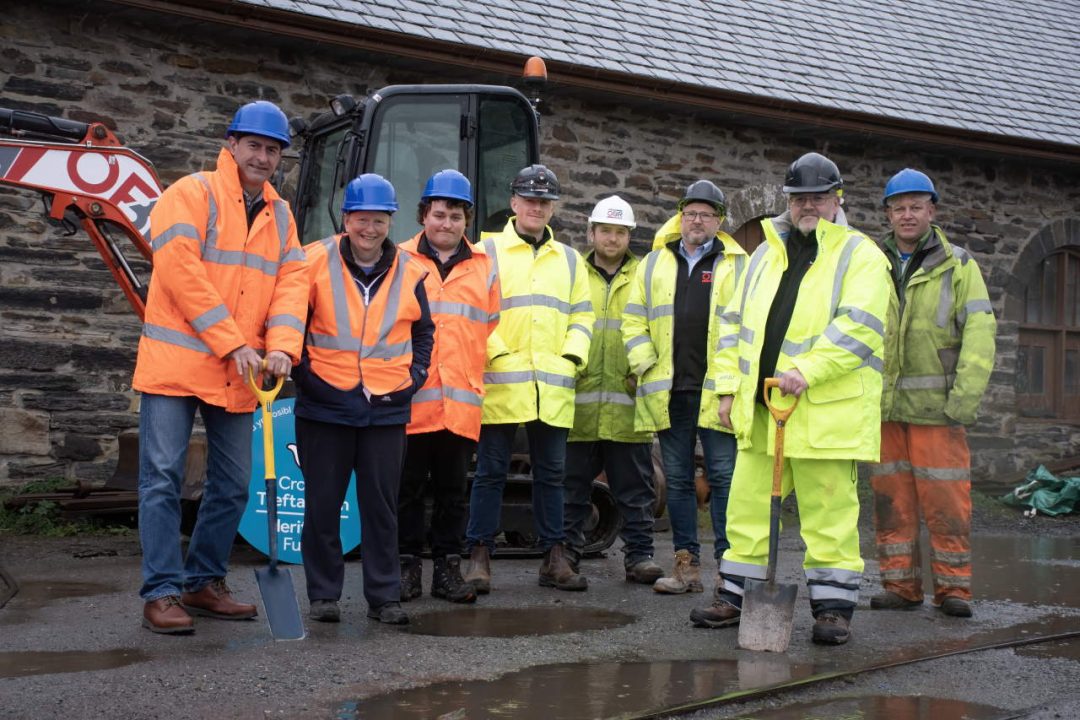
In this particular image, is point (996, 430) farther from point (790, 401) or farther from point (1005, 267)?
point (790, 401)

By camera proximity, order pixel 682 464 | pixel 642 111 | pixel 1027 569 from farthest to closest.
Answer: pixel 642 111 → pixel 1027 569 → pixel 682 464

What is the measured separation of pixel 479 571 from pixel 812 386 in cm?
200

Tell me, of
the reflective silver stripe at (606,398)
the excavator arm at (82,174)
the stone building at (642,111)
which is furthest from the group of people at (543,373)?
the stone building at (642,111)

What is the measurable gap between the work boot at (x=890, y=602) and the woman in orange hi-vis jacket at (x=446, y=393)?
204 centimetres

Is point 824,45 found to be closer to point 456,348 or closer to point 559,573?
point 559,573

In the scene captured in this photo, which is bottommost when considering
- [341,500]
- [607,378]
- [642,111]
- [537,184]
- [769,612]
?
[769,612]

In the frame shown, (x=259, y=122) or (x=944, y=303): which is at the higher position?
(x=259, y=122)

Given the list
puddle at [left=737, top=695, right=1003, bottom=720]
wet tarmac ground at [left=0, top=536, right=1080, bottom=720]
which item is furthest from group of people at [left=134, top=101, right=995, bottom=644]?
puddle at [left=737, top=695, right=1003, bottom=720]

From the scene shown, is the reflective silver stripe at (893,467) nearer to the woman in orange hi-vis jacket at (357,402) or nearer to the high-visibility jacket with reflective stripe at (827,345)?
the high-visibility jacket with reflective stripe at (827,345)

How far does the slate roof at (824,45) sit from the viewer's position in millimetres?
11344

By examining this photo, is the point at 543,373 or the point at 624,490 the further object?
the point at 624,490

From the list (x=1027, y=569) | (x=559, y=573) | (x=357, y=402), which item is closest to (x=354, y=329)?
(x=357, y=402)

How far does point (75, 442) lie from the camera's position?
9.50 metres

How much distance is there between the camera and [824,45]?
1445 centimetres
